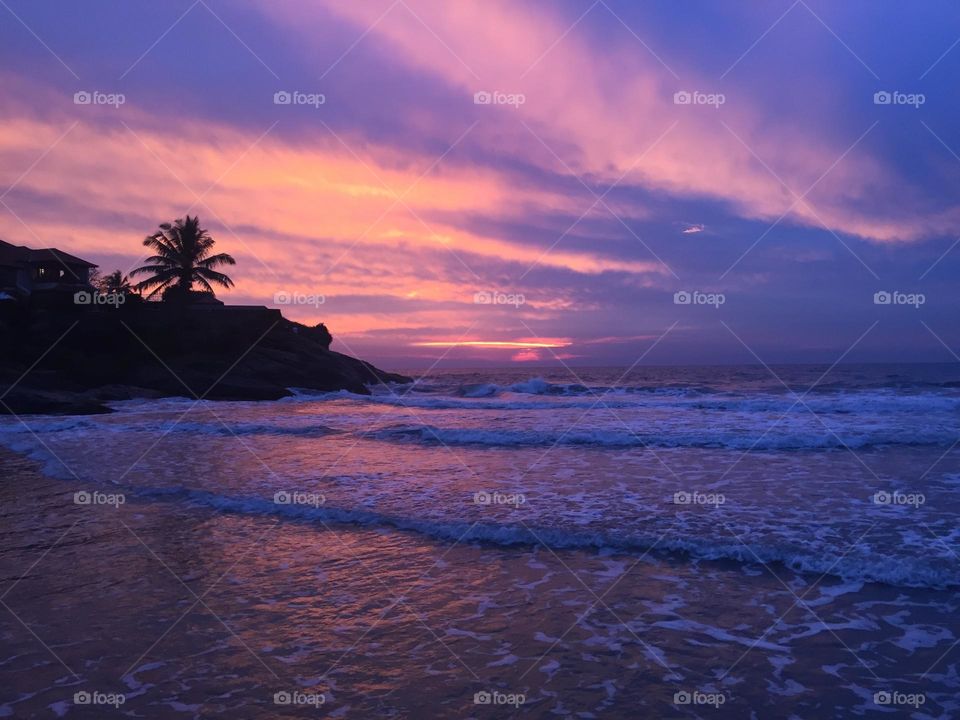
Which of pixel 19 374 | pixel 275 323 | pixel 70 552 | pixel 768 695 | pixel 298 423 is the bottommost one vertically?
pixel 768 695

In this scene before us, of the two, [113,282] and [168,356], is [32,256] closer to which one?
[113,282]

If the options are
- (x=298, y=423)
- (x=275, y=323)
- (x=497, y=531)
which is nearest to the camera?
(x=497, y=531)

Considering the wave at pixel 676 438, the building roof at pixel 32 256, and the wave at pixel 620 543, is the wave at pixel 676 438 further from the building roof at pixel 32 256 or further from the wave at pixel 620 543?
the building roof at pixel 32 256

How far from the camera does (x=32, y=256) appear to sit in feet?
154

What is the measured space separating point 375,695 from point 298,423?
21.2m

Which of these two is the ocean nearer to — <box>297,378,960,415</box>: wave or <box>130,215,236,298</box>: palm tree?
<box>297,378,960,415</box>: wave

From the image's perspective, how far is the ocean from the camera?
476 cm

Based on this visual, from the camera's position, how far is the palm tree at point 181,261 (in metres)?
45.5

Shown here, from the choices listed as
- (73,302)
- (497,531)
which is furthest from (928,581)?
(73,302)

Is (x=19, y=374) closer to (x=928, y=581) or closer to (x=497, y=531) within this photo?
(x=497, y=531)

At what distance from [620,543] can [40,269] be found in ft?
176

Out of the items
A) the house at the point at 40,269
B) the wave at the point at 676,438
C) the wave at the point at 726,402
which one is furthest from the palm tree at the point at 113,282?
the wave at the point at 676,438

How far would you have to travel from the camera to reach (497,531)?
908cm

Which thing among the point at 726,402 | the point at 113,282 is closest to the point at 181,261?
the point at 113,282
